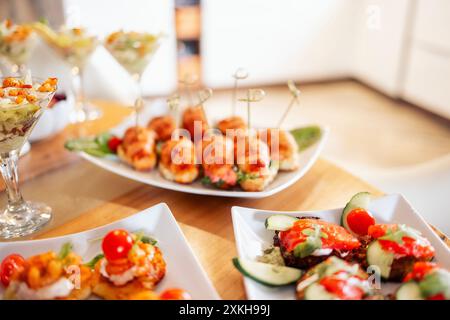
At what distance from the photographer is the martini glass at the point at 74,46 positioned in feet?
6.96

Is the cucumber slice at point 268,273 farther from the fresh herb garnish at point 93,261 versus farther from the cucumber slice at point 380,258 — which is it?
the fresh herb garnish at point 93,261

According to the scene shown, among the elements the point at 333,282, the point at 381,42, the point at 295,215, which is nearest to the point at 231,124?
the point at 295,215

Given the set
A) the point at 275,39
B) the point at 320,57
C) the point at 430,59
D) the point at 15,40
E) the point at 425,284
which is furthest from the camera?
the point at 320,57

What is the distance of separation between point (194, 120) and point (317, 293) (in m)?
1.02

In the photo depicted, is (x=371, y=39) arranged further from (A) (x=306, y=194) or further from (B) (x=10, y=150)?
(B) (x=10, y=150)

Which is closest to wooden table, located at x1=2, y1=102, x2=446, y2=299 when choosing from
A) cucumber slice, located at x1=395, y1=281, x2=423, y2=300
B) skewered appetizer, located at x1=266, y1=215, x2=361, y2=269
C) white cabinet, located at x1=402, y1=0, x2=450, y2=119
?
skewered appetizer, located at x1=266, y1=215, x2=361, y2=269

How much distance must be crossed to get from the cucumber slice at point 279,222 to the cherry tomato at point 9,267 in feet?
1.97

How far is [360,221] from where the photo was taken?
1225 mm

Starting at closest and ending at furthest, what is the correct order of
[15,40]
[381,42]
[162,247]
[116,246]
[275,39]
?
[116,246] < [162,247] < [15,40] < [381,42] < [275,39]

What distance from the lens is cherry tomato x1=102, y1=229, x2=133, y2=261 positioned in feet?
3.43

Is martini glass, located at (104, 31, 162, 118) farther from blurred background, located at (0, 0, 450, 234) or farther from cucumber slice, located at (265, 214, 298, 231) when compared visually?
blurred background, located at (0, 0, 450, 234)

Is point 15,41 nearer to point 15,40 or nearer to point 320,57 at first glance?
point 15,40

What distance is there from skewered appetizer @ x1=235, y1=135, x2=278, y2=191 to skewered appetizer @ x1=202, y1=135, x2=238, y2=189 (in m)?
0.03

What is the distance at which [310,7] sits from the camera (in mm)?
5652
